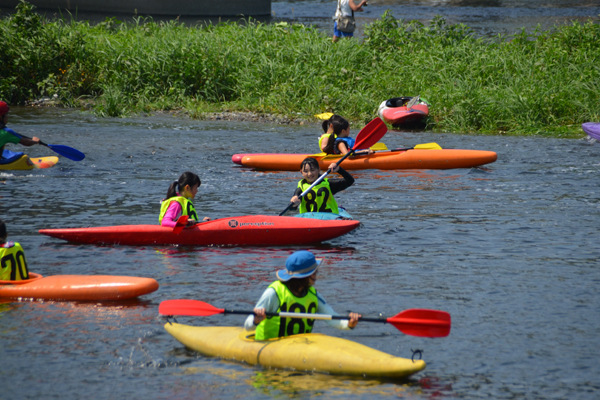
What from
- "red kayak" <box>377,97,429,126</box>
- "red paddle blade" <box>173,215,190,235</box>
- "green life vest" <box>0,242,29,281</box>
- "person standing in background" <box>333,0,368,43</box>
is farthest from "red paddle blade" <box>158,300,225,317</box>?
"person standing in background" <box>333,0,368,43</box>

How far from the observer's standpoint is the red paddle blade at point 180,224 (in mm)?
6477

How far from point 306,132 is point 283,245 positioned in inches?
268

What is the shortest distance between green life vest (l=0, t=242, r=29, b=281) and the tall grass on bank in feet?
31.1

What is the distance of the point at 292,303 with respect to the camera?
4.24 metres

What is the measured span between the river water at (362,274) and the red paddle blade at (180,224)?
0.23 metres

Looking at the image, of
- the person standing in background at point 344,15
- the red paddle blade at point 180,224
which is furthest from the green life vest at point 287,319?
the person standing in background at point 344,15

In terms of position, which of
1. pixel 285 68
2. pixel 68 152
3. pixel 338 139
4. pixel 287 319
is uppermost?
pixel 285 68

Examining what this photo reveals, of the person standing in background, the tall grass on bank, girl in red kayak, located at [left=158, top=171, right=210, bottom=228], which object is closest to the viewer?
girl in red kayak, located at [left=158, top=171, right=210, bottom=228]

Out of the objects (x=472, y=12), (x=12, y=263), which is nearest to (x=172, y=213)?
(x=12, y=263)

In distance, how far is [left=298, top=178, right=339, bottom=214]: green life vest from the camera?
7.16 meters

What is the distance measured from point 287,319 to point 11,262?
243 centimetres

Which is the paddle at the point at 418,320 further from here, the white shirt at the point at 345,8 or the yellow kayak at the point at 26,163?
the white shirt at the point at 345,8

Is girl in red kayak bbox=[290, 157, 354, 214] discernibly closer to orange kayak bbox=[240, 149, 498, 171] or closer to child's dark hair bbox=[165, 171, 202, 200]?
child's dark hair bbox=[165, 171, 202, 200]

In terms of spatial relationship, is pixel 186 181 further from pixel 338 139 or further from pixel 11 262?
Result: pixel 338 139
